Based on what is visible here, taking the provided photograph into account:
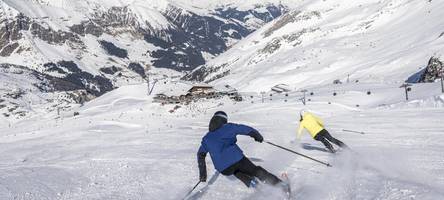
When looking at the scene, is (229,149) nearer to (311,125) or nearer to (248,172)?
(248,172)

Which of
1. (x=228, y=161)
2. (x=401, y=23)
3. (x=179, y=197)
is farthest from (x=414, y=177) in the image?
(x=401, y=23)

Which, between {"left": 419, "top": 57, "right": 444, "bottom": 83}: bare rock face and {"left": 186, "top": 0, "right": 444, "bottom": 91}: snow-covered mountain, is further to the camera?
{"left": 186, "top": 0, "right": 444, "bottom": 91}: snow-covered mountain

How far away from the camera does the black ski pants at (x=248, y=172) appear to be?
10617 mm

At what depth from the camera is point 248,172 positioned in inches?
422

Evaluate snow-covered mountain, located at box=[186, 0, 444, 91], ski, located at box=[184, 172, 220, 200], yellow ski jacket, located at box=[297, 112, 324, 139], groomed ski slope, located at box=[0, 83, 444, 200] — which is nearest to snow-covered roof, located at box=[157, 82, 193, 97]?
snow-covered mountain, located at box=[186, 0, 444, 91]

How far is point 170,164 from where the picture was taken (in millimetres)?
15227

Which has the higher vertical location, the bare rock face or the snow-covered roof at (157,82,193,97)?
the snow-covered roof at (157,82,193,97)

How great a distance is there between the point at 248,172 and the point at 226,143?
74cm

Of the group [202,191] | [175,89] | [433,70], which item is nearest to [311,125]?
[202,191]

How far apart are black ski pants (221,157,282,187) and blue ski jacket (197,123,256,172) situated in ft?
0.33

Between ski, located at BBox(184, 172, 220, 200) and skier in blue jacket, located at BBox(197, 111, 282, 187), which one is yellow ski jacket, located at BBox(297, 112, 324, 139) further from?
skier in blue jacket, located at BBox(197, 111, 282, 187)

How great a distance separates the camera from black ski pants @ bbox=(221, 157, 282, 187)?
10.6 metres

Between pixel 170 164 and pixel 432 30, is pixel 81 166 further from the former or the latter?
pixel 432 30

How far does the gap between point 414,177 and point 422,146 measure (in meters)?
5.07
